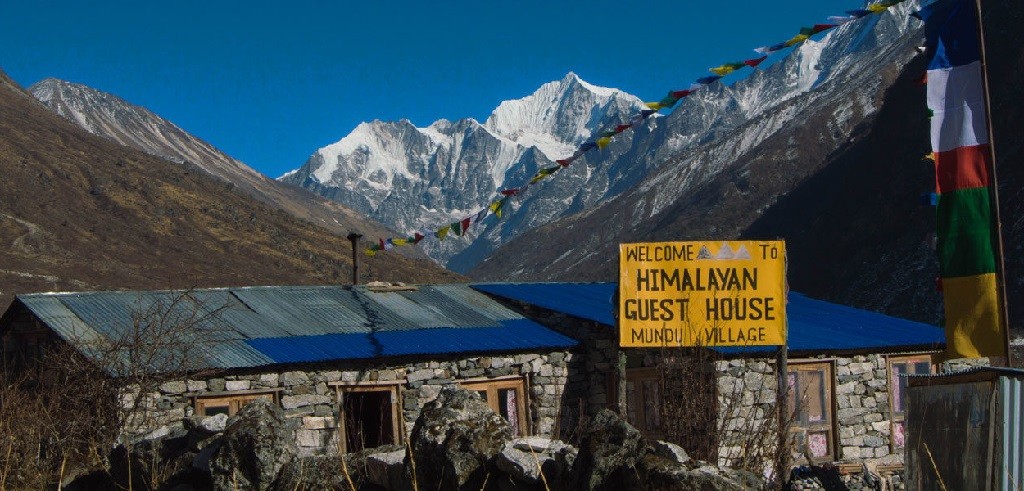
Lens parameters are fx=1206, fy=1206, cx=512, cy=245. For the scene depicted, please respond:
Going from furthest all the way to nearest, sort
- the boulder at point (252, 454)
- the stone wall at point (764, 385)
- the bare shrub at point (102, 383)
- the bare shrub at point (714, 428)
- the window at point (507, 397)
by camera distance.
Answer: the window at point (507, 397), the stone wall at point (764, 385), the bare shrub at point (102, 383), the boulder at point (252, 454), the bare shrub at point (714, 428)

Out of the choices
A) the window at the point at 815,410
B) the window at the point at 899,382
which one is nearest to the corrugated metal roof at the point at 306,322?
the window at the point at 815,410

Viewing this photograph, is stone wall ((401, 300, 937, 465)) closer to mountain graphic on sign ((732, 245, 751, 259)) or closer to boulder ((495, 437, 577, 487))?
mountain graphic on sign ((732, 245, 751, 259))

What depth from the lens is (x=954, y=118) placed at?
524 inches

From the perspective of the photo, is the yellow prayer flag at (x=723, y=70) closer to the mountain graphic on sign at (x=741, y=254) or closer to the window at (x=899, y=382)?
the mountain graphic on sign at (x=741, y=254)

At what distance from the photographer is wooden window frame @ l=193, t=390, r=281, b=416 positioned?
1823 centimetres

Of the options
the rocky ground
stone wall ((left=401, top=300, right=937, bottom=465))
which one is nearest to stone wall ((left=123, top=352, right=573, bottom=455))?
stone wall ((left=401, top=300, right=937, bottom=465))

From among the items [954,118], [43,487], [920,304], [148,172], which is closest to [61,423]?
[43,487]

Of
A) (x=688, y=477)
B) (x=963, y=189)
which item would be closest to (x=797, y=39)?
(x=963, y=189)

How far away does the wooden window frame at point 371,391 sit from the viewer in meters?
19.5

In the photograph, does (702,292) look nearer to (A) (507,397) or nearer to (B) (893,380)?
(A) (507,397)

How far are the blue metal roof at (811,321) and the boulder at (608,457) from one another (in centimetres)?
1175

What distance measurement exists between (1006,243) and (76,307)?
57816mm

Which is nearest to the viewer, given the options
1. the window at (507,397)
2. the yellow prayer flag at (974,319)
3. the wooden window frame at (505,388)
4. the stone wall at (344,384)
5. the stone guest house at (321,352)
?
the yellow prayer flag at (974,319)

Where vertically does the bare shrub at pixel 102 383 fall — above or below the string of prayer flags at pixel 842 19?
below
